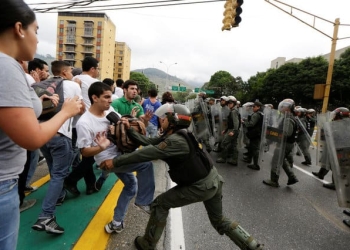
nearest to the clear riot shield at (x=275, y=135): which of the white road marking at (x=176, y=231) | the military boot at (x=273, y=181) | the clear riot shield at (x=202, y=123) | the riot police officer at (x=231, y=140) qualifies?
the military boot at (x=273, y=181)

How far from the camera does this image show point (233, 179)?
5555 millimetres

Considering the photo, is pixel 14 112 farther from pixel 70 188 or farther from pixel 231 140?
pixel 231 140

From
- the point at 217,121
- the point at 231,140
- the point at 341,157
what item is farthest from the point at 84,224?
the point at 217,121

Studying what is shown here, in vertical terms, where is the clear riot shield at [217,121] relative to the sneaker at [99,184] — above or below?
above

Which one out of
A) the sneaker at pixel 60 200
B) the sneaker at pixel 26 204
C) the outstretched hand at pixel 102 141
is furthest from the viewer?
the sneaker at pixel 60 200

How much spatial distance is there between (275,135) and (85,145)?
436 centimetres

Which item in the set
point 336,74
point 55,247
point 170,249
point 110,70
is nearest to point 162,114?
point 170,249

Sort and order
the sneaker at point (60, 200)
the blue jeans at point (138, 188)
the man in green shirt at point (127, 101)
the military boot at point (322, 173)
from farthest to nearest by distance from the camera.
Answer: the military boot at point (322, 173), the man in green shirt at point (127, 101), the sneaker at point (60, 200), the blue jeans at point (138, 188)

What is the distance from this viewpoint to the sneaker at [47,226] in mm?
Answer: 2455

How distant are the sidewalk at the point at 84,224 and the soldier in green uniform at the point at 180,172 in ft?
1.13

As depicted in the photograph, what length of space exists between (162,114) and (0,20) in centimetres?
157

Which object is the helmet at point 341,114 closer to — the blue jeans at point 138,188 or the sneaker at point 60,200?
the blue jeans at point 138,188

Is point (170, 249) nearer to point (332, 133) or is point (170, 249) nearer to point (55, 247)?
point (55, 247)

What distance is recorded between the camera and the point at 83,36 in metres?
64.1
